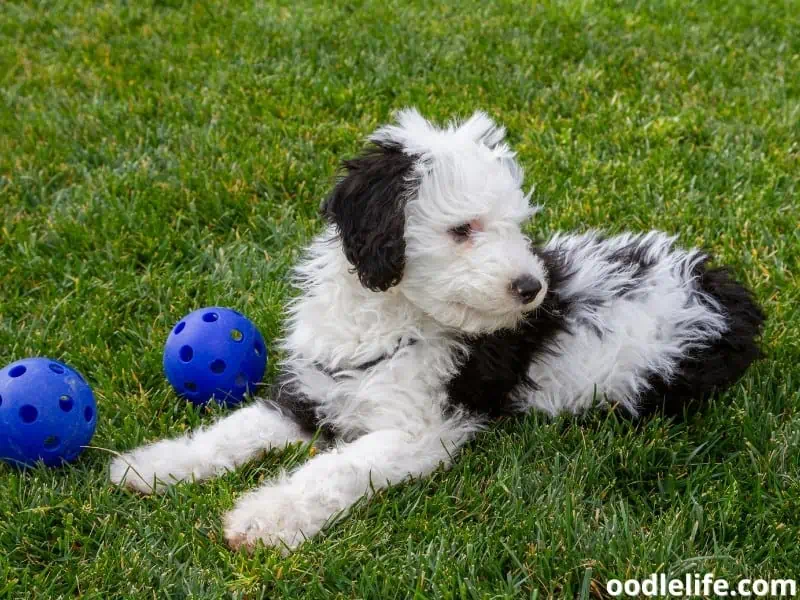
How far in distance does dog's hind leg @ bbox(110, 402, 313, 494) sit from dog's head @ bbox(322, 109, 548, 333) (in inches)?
28.3

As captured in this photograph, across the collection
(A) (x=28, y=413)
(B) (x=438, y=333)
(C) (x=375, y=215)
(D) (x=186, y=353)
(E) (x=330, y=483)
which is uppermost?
(C) (x=375, y=215)

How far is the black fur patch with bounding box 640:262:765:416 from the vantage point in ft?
11.7

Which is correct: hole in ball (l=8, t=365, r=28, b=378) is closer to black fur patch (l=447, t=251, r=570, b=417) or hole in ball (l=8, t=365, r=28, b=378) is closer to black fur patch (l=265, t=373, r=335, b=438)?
black fur patch (l=265, t=373, r=335, b=438)

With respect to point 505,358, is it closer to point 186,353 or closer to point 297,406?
point 297,406

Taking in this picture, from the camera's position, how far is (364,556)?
2.88 meters

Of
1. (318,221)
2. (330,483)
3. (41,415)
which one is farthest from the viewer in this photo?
(318,221)

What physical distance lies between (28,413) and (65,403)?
123 millimetres

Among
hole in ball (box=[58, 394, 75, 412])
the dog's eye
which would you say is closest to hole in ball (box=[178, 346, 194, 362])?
hole in ball (box=[58, 394, 75, 412])

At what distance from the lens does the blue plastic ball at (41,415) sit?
325cm

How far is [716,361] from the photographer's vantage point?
3613 millimetres

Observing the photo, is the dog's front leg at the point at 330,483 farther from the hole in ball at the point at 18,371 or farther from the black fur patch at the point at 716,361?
the hole in ball at the point at 18,371

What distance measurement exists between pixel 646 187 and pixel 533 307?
249cm

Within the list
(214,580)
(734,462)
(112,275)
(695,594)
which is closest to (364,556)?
(214,580)

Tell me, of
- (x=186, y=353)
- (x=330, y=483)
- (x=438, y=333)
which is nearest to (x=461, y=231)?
(x=438, y=333)
